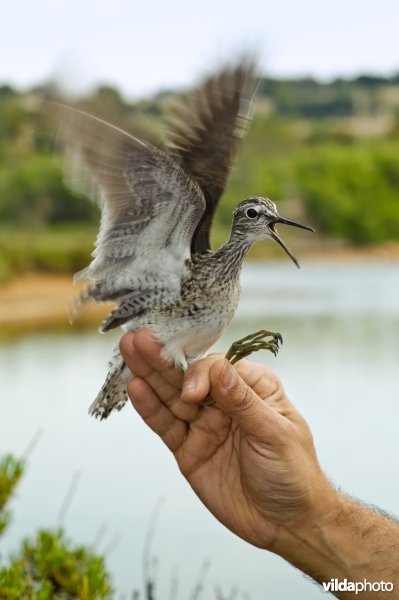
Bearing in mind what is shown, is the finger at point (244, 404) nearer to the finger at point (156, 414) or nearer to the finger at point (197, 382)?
the finger at point (197, 382)

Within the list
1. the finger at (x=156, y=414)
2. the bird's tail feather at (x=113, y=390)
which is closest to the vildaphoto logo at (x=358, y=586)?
the finger at (x=156, y=414)

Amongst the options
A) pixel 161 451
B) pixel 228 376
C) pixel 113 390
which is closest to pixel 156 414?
pixel 113 390

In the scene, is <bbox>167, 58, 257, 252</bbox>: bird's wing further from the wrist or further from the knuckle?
the wrist

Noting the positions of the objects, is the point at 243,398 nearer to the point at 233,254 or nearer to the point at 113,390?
the point at 233,254

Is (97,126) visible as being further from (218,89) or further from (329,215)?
(329,215)

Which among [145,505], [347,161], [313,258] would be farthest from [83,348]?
[347,161]
